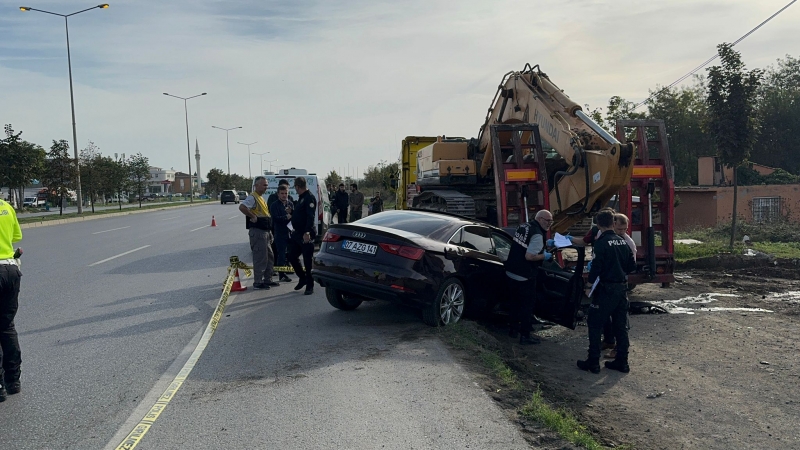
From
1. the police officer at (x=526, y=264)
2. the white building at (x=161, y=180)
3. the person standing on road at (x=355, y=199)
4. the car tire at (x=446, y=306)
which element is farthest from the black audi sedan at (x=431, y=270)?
the white building at (x=161, y=180)

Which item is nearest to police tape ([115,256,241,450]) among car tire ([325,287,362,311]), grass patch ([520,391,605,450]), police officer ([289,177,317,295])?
car tire ([325,287,362,311])

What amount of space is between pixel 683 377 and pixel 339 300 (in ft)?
13.7

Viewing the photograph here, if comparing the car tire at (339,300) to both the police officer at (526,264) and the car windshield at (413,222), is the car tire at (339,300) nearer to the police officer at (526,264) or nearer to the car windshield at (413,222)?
the car windshield at (413,222)

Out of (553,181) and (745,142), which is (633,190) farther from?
(745,142)

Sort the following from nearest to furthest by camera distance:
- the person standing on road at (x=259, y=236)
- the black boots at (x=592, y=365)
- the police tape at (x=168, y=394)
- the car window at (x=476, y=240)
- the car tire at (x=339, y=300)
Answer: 1. the police tape at (x=168, y=394)
2. the black boots at (x=592, y=365)
3. the car window at (x=476, y=240)
4. the car tire at (x=339, y=300)
5. the person standing on road at (x=259, y=236)

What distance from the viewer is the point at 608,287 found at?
6840mm

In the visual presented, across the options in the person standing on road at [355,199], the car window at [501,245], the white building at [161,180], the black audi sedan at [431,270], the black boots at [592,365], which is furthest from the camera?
the white building at [161,180]

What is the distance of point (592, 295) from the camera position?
6988 millimetres

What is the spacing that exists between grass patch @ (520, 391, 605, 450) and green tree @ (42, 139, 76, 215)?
38.7 m

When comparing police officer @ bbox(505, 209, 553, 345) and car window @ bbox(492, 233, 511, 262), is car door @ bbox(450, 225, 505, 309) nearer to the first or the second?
car window @ bbox(492, 233, 511, 262)

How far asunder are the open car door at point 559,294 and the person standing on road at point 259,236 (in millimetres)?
4715

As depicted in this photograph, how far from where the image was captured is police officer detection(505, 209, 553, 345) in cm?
749

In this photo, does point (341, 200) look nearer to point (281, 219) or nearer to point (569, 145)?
point (281, 219)

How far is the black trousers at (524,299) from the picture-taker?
7.70 m
